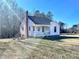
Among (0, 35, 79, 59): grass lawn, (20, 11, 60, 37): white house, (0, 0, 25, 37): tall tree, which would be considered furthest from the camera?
(0, 0, 25, 37): tall tree

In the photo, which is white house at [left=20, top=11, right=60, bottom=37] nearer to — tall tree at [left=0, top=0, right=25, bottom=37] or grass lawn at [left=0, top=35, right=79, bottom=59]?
tall tree at [left=0, top=0, right=25, bottom=37]

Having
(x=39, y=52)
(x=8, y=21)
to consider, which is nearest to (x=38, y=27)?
(x=8, y=21)

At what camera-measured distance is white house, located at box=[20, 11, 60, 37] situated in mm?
32844

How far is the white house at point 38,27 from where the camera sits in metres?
32.8

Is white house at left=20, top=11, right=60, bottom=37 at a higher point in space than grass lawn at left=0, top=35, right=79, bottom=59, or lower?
higher

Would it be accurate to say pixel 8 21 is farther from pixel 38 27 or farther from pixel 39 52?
pixel 39 52

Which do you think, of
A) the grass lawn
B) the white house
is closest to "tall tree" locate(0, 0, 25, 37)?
the white house

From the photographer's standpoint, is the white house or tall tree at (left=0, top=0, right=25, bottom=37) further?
tall tree at (left=0, top=0, right=25, bottom=37)

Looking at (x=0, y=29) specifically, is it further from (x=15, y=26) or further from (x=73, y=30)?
(x=73, y=30)

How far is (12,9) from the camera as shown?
142ft

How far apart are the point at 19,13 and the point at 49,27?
43.2ft

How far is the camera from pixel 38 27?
33531mm

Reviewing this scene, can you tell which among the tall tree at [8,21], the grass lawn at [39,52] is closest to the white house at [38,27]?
the tall tree at [8,21]

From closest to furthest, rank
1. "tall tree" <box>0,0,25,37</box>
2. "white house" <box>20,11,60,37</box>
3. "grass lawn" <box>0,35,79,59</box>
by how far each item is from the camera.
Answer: "grass lawn" <box>0,35,79,59</box>
"white house" <box>20,11,60,37</box>
"tall tree" <box>0,0,25,37</box>
